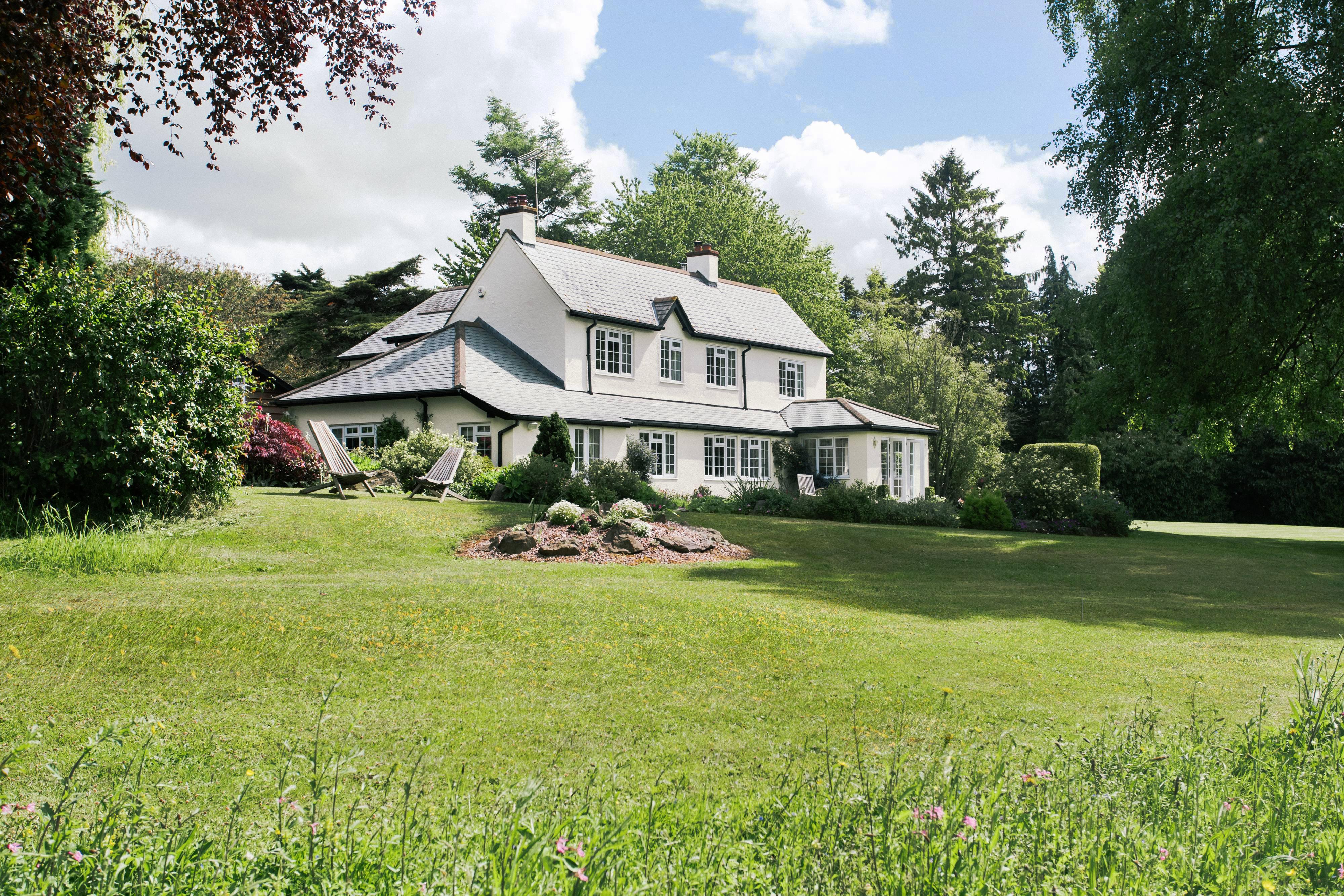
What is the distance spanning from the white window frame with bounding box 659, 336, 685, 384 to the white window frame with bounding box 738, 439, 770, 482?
3.28 meters

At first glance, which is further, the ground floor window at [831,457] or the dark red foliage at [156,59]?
the ground floor window at [831,457]

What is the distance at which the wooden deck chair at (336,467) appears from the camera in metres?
20.1

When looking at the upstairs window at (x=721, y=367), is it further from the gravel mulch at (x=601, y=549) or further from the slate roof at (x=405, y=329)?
the gravel mulch at (x=601, y=549)

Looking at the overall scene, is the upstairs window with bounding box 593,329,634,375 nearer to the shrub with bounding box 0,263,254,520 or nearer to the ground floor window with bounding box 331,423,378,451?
the ground floor window with bounding box 331,423,378,451

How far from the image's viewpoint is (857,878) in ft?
12.6

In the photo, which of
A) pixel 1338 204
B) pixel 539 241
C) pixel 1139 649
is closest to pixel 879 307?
pixel 539 241

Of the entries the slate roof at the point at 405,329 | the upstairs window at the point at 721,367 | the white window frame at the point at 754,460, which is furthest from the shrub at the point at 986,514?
the slate roof at the point at 405,329

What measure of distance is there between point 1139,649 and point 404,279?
1795 inches

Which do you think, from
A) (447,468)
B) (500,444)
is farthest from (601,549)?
(500,444)

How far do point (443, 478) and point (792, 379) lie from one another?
68.6 ft

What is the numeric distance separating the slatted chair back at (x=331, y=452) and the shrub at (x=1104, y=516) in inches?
764

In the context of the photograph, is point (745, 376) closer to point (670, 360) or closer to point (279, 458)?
point (670, 360)

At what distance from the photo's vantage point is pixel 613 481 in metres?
22.8

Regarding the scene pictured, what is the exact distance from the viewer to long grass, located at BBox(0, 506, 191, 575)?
1065 cm
